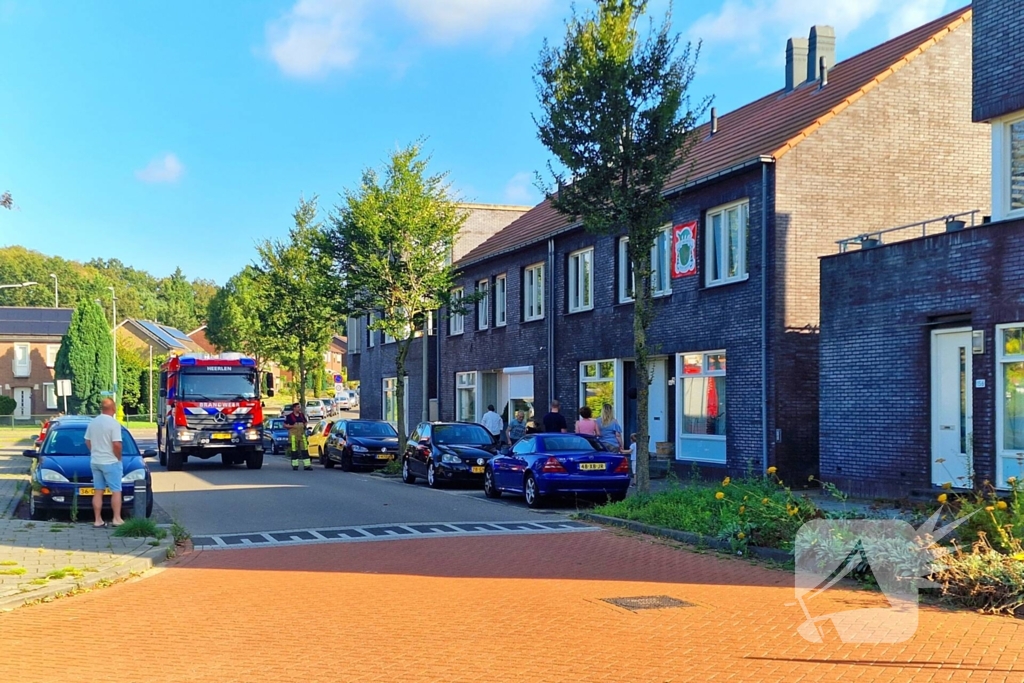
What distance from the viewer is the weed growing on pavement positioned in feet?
45.2

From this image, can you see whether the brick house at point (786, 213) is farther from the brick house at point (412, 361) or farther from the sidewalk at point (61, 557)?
the brick house at point (412, 361)

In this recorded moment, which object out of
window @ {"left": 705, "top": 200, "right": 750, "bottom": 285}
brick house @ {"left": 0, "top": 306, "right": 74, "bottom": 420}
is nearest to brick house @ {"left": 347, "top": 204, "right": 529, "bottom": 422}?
window @ {"left": 705, "top": 200, "right": 750, "bottom": 285}

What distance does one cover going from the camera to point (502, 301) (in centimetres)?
3450

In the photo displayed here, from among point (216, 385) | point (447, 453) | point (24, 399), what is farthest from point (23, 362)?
point (447, 453)

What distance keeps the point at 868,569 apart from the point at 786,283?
36.0 feet

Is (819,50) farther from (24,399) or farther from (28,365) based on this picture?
(24,399)

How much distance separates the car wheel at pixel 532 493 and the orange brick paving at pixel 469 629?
18.5 feet

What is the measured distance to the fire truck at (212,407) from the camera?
91.9ft

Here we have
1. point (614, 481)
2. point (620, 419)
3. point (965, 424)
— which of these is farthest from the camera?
point (620, 419)

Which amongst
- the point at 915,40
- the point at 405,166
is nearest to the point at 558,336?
the point at 405,166

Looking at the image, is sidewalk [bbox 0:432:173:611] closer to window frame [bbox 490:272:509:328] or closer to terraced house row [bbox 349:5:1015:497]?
terraced house row [bbox 349:5:1015:497]

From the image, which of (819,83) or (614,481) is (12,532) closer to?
(614,481)

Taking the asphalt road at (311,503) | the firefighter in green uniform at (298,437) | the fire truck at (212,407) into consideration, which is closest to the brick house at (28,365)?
the firefighter in green uniform at (298,437)

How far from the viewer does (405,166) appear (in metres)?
28.9
